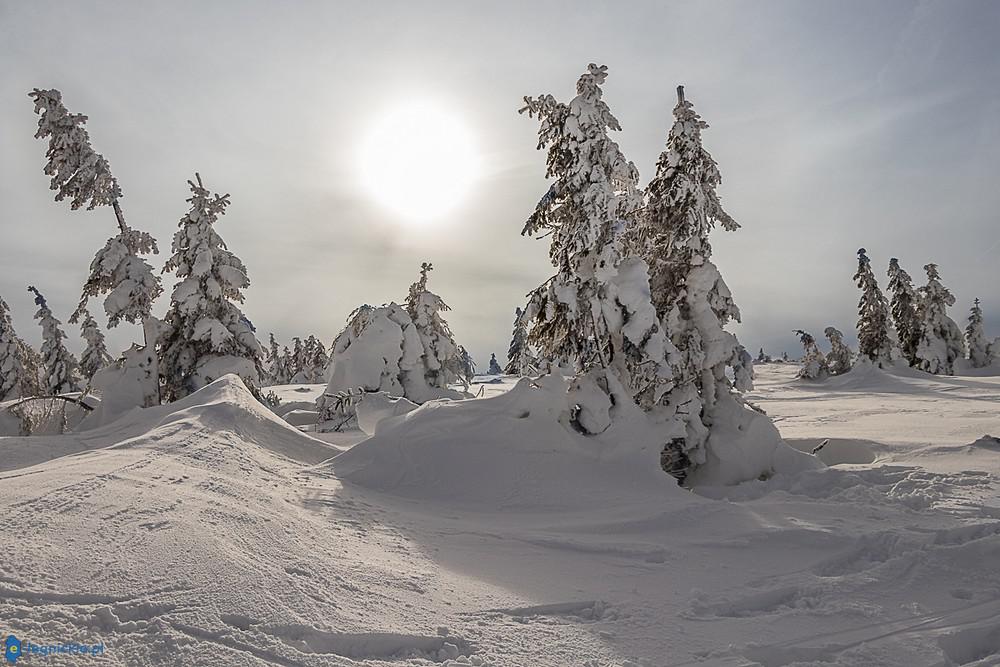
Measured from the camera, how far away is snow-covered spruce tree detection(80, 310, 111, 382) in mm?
35750

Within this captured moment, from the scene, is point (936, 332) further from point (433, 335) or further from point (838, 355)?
point (433, 335)

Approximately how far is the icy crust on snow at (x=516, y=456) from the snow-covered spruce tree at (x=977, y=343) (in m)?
39.5

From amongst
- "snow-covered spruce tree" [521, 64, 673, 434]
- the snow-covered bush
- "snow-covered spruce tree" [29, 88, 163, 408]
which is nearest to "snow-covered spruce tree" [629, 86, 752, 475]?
"snow-covered spruce tree" [521, 64, 673, 434]

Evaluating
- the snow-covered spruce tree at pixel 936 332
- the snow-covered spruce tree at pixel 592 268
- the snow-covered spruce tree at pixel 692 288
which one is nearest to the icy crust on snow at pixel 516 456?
the snow-covered spruce tree at pixel 592 268

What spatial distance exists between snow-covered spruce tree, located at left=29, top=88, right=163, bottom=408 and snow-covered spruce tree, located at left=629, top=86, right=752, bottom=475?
15063 millimetres

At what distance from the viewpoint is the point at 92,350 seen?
3678cm

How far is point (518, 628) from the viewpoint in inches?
151

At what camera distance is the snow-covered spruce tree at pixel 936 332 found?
115 ft

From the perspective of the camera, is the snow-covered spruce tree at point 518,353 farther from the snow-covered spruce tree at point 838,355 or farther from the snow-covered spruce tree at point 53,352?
the snow-covered spruce tree at point 53,352

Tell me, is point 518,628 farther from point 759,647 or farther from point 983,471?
point 983,471

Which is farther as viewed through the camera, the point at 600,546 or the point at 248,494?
the point at 600,546

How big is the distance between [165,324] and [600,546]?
53.9ft

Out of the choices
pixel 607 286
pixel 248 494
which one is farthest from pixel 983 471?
A: pixel 248 494

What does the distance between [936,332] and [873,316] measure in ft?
15.6
